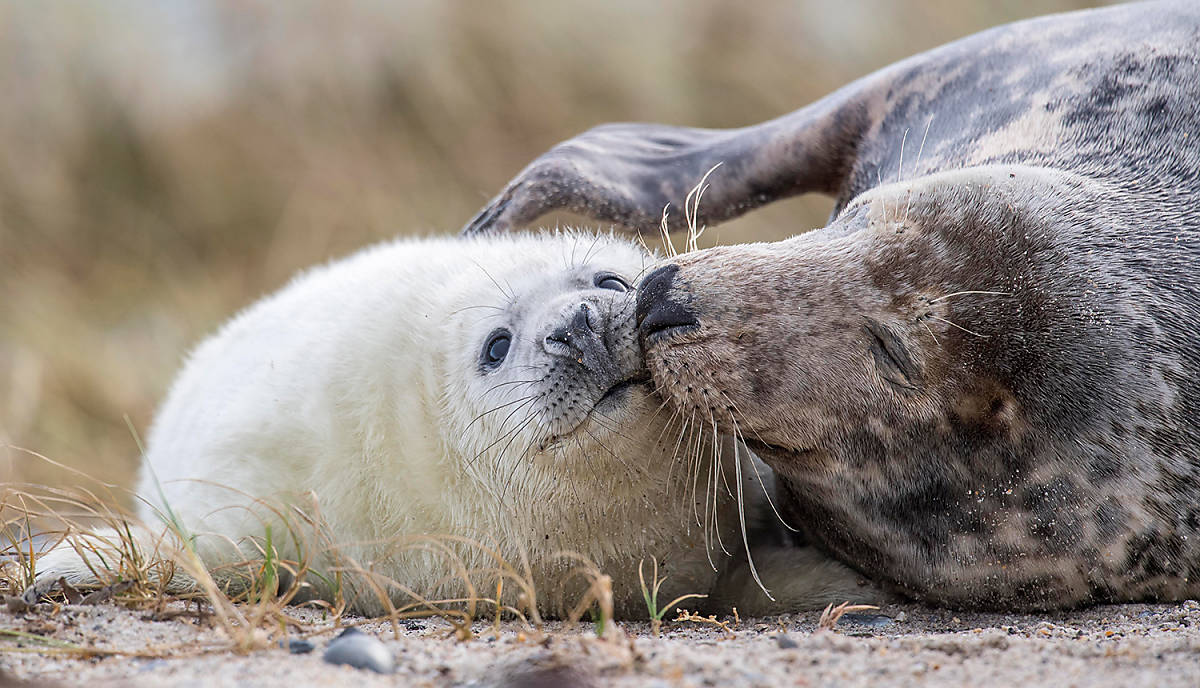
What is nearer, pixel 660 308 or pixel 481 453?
pixel 660 308

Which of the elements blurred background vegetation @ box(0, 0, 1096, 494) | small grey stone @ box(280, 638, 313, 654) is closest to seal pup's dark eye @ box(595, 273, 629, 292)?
small grey stone @ box(280, 638, 313, 654)

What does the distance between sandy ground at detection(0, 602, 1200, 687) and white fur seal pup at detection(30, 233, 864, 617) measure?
411 mm

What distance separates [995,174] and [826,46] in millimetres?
5669

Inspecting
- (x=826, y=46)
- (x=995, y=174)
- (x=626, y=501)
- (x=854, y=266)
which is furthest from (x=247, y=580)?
(x=826, y=46)

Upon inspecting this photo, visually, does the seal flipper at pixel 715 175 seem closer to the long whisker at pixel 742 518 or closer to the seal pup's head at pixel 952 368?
the long whisker at pixel 742 518

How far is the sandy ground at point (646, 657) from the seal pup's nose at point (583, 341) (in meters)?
0.64

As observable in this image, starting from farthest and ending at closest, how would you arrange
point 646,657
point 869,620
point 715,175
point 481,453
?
point 715,175
point 481,453
point 869,620
point 646,657

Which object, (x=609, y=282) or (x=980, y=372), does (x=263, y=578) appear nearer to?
(x=609, y=282)

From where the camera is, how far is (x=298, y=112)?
802cm

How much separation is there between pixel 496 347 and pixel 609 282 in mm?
354

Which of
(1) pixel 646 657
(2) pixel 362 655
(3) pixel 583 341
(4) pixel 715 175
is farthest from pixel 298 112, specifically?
(1) pixel 646 657

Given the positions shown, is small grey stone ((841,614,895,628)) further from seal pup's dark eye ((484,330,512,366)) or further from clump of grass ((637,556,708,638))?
seal pup's dark eye ((484,330,512,366))

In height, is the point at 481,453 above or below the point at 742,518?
above

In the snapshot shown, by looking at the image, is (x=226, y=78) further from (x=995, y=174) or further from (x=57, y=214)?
(x=995, y=174)
